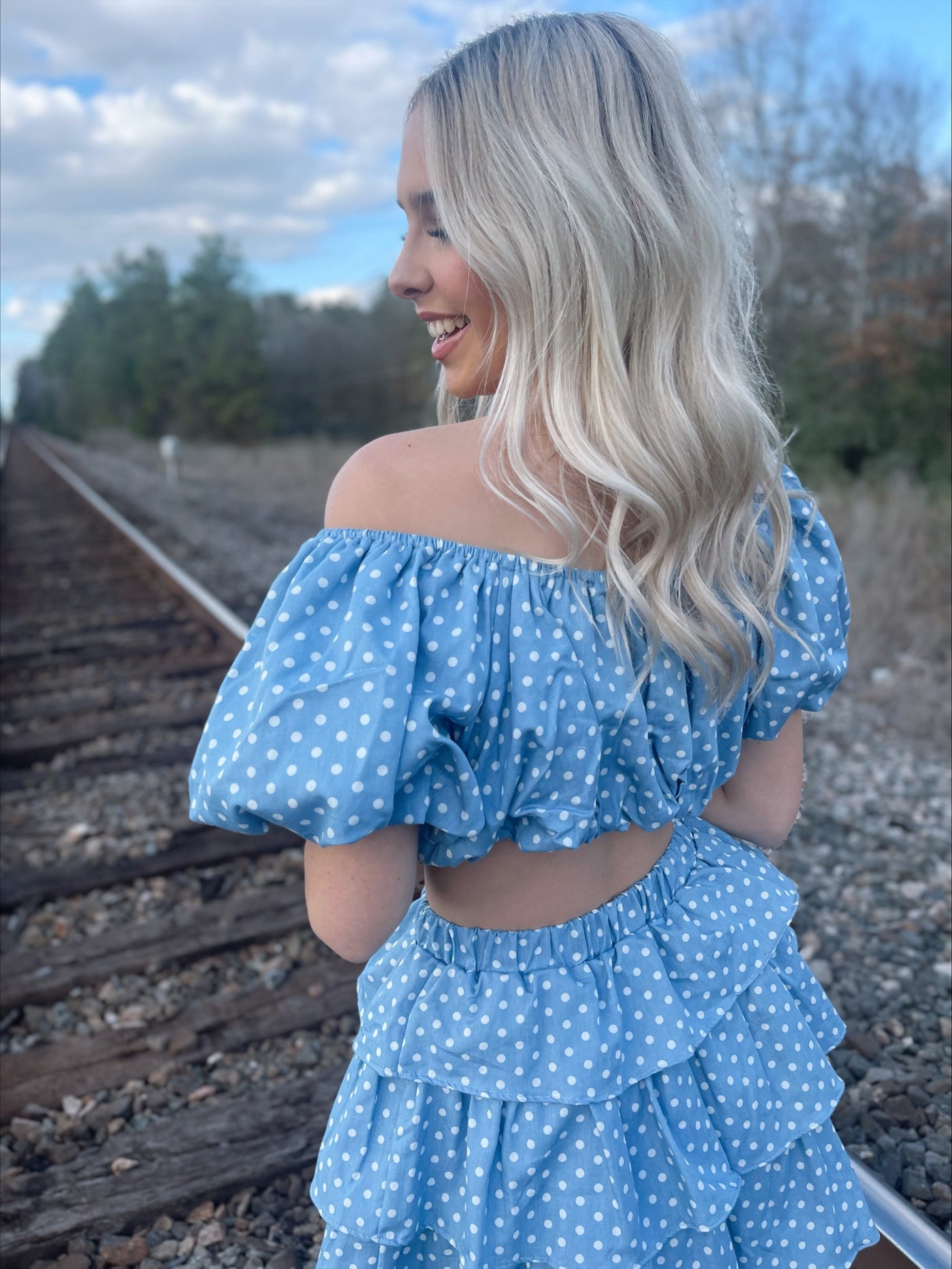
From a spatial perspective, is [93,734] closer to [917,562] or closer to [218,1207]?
[218,1207]

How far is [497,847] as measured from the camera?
1.22m

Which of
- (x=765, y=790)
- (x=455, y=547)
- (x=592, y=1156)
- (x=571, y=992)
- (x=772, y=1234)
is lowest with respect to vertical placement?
(x=772, y=1234)

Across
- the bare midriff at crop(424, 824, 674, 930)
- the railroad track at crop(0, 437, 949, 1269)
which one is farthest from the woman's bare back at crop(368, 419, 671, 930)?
the railroad track at crop(0, 437, 949, 1269)

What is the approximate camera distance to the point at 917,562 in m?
6.74

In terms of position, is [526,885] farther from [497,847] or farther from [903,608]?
[903,608]

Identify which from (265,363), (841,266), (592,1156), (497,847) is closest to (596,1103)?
(592,1156)

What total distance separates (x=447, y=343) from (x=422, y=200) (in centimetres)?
16

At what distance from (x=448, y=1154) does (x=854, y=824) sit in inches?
110

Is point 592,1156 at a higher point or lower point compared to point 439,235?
lower

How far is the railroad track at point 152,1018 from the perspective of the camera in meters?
2.03

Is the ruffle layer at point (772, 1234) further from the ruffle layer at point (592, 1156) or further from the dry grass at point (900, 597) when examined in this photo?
the dry grass at point (900, 597)

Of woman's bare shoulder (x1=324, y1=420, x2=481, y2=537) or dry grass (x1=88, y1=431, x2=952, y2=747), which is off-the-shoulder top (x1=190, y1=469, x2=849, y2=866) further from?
dry grass (x1=88, y1=431, x2=952, y2=747)

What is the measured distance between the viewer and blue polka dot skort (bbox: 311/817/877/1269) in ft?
3.76

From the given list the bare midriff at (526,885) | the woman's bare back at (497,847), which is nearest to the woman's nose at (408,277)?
the woman's bare back at (497,847)
